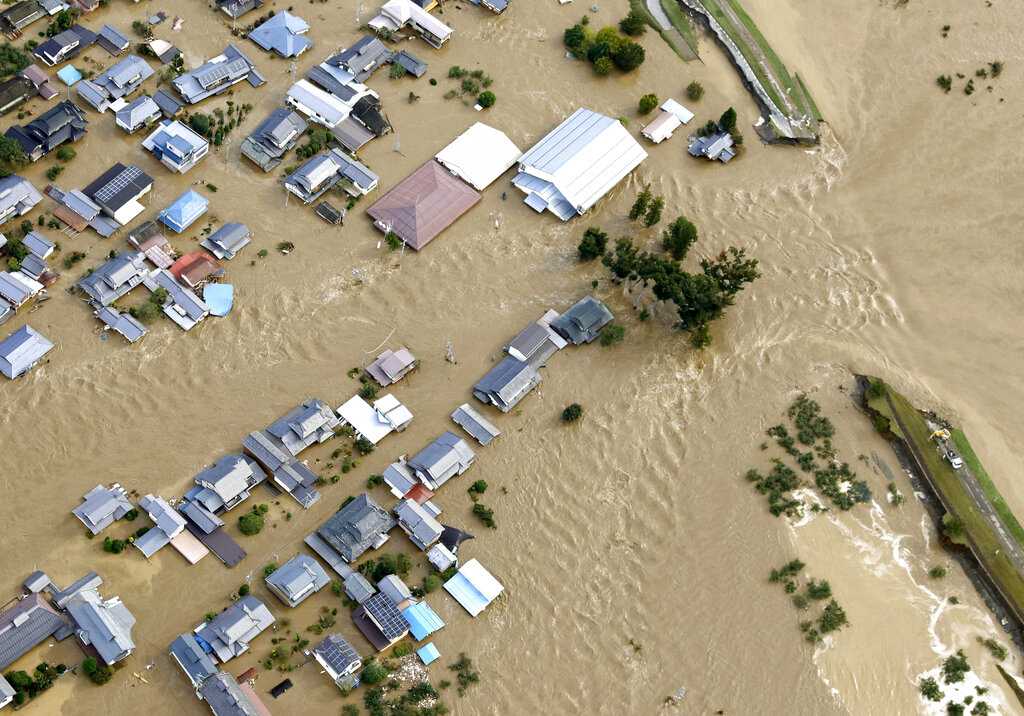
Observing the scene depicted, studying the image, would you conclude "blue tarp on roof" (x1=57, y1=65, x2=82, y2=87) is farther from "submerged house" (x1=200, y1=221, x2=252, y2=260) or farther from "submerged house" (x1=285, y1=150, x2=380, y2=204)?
"submerged house" (x1=285, y1=150, x2=380, y2=204)

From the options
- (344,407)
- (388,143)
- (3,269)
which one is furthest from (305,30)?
(344,407)

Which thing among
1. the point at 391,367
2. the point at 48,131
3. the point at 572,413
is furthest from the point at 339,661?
the point at 48,131

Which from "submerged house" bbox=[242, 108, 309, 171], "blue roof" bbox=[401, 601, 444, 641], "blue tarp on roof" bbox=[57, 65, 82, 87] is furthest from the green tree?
"blue tarp on roof" bbox=[57, 65, 82, 87]

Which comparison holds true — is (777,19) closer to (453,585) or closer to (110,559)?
(453,585)

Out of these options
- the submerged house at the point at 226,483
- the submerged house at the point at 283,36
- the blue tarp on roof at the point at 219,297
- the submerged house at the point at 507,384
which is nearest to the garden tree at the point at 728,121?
the submerged house at the point at 507,384

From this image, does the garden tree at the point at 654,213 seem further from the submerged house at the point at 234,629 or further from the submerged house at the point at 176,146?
the submerged house at the point at 234,629

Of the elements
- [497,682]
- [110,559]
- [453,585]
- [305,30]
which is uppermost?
[305,30]

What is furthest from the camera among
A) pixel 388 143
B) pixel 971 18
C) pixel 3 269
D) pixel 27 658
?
pixel 971 18

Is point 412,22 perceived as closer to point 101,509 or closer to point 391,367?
point 391,367
